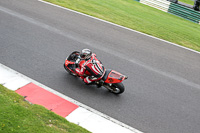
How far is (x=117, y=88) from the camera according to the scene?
28.3 ft

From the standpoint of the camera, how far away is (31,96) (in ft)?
26.1

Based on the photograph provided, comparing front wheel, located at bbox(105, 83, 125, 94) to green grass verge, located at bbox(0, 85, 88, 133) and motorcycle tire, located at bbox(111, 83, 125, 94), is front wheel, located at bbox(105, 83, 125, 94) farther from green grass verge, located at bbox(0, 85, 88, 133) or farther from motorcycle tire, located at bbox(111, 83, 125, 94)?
green grass verge, located at bbox(0, 85, 88, 133)

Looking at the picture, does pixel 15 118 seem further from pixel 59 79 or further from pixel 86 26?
pixel 86 26

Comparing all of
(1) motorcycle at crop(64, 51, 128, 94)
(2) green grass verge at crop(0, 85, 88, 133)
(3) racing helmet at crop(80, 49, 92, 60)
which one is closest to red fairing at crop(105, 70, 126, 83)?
(1) motorcycle at crop(64, 51, 128, 94)

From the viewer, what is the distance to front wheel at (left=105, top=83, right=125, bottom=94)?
8508 mm

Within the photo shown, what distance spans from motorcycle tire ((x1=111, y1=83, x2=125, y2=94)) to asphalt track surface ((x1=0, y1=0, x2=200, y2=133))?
249mm

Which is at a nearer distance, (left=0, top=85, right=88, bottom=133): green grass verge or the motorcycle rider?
(left=0, top=85, right=88, bottom=133): green grass verge

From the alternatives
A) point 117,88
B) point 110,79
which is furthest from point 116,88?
point 110,79

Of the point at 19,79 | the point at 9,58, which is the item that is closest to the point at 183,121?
the point at 19,79

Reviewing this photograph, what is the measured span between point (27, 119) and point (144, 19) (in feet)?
44.1

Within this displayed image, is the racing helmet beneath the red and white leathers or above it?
above

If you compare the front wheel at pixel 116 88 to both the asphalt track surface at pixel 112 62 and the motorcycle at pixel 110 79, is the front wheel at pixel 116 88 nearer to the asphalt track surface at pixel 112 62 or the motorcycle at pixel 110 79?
the motorcycle at pixel 110 79

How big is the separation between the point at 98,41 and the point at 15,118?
749cm

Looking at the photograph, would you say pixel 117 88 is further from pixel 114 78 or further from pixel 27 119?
pixel 27 119
